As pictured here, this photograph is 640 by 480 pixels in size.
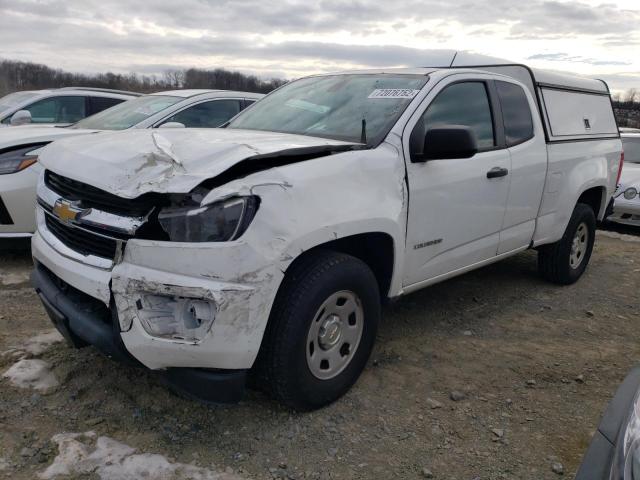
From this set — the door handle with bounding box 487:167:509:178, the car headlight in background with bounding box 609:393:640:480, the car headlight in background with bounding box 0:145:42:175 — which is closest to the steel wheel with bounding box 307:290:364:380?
the car headlight in background with bounding box 609:393:640:480

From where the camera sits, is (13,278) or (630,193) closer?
(13,278)

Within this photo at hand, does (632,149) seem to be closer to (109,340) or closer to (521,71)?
(521,71)

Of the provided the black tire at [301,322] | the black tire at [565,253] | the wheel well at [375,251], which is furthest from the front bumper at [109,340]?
the black tire at [565,253]

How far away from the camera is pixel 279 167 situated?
8.48ft

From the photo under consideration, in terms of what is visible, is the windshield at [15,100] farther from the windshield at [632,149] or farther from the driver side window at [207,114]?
the windshield at [632,149]

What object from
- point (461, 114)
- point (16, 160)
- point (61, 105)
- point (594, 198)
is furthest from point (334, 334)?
point (61, 105)

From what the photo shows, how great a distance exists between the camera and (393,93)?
349 cm

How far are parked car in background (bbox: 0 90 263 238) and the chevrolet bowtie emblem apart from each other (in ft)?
5.46

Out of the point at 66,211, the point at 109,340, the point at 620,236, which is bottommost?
the point at 620,236

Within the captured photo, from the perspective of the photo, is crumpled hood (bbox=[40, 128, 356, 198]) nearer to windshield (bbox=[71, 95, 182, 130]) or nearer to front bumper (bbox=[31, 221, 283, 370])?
front bumper (bbox=[31, 221, 283, 370])

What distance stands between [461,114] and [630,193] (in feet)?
19.5

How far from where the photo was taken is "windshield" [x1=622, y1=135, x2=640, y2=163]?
954cm

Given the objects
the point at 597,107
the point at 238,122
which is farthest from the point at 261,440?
the point at 597,107

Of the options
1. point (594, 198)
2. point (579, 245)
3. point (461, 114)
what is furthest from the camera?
point (594, 198)
